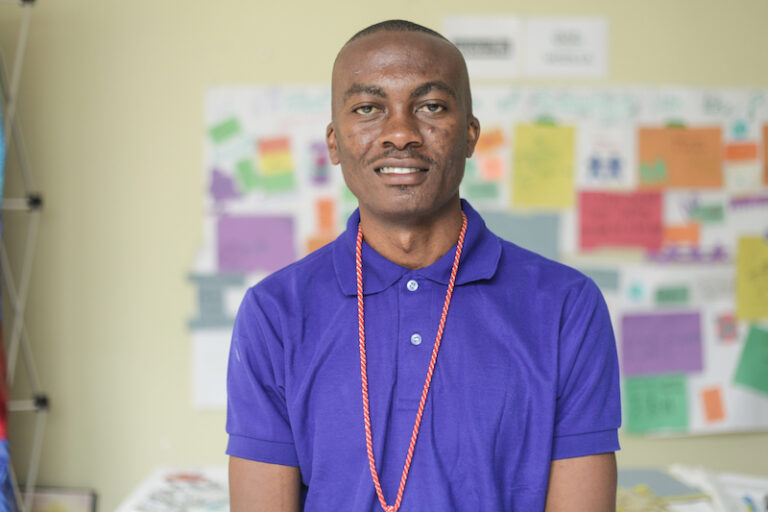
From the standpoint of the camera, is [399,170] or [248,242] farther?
[248,242]

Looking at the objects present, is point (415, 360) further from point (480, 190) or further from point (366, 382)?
point (480, 190)

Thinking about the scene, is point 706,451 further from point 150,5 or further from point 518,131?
point 150,5

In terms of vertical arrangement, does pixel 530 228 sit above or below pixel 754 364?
above

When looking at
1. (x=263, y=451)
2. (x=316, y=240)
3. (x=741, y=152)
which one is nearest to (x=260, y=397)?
(x=263, y=451)

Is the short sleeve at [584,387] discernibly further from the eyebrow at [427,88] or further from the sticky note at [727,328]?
the sticky note at [727,328]

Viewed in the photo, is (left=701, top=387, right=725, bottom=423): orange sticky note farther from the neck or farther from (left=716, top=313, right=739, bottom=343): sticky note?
the neck

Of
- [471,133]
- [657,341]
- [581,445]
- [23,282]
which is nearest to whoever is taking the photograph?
[581,445]

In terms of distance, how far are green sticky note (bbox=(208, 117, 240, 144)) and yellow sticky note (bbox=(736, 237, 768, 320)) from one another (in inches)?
62.7

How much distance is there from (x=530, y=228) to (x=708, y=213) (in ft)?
1.84

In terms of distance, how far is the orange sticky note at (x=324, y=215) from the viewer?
244 centimetres

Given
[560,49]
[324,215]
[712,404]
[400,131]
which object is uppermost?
[560,49]

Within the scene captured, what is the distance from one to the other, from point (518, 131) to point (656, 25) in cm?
54

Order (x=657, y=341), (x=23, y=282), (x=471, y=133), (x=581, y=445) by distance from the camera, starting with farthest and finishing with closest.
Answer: (x=657, y=341)
(x=23, y=282)
(x=471, y=133)
(x=581, y=445)

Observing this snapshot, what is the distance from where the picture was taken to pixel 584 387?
100cm
